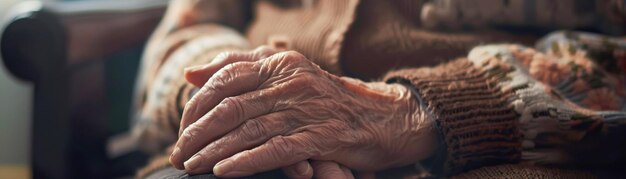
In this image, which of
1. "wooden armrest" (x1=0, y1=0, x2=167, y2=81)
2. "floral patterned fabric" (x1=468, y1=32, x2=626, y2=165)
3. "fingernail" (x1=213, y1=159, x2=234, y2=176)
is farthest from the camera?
"wooden armrest" (x1=0, y1=0, x2=167, y2=81)

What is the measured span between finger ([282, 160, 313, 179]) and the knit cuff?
12 cm

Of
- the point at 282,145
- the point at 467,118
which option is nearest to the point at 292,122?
the point at 282,145

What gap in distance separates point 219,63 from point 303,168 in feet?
0.36

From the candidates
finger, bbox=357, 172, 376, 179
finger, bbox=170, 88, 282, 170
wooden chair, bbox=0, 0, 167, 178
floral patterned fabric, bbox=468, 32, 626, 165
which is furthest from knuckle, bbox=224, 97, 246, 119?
wooden chair, bbox=0, 0, 167, 178

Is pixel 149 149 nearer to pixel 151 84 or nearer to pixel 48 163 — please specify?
pixel 151 84

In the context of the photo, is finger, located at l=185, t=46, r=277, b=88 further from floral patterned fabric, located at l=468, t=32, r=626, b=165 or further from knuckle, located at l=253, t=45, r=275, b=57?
floral patterned fabric, located at l=468, t=32, r=626, b=165

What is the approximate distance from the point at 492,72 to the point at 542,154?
87 mm

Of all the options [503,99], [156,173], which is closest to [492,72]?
[503,99]

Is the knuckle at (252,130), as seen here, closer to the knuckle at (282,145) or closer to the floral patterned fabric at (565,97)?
the knuckle at (282,145)

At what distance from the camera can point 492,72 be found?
638 mm

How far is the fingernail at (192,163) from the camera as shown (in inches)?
19.8

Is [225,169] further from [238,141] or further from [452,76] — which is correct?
[452,76]

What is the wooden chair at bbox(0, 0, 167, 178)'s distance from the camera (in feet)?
3.24

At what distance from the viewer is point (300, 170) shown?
0.52 metres
